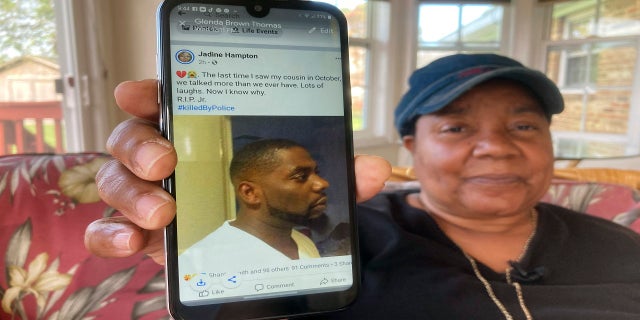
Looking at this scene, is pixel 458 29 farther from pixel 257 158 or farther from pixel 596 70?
pixel 257 158

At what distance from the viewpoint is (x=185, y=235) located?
415mm

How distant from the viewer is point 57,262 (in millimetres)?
764

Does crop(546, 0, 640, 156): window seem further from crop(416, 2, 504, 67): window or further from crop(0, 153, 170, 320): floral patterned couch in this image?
crop(0, 153, 170, 320): floral patterned couch

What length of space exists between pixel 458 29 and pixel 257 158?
230cm

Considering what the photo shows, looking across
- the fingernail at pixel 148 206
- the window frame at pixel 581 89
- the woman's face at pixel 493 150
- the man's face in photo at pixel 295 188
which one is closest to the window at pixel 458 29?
the window frame at pixel 581 89

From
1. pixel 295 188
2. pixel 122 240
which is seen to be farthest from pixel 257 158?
pixel 122 240

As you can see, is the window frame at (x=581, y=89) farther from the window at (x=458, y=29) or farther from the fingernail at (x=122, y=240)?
the fingernail at (x=122, y=240)

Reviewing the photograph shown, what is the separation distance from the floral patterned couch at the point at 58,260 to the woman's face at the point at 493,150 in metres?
0.61

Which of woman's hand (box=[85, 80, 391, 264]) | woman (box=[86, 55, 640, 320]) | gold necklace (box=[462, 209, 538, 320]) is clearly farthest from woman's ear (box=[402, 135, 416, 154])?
woman's hand (box=[85, 80, 391, 264])

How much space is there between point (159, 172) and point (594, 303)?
0.67 meters

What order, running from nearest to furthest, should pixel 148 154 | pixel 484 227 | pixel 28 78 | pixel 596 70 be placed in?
1. pixel 148 154
2. pixel 484 227
3. pixel 28 78
4. pixel 596 70

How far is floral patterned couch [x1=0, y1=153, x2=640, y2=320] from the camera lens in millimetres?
746

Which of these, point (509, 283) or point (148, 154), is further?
point (509, 283)

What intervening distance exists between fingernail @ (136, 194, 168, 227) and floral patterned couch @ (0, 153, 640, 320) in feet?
1.56
